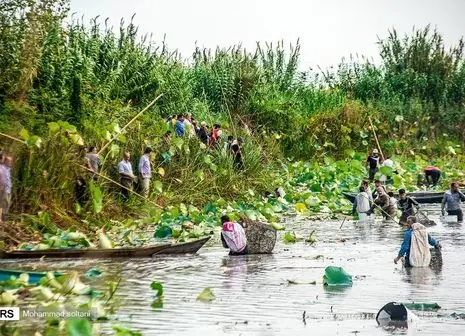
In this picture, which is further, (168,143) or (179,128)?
(179,128)

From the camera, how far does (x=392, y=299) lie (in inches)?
629

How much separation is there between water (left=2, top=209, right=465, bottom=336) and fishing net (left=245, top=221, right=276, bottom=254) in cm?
30

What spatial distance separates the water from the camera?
13.8m

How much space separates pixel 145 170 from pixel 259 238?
593cm

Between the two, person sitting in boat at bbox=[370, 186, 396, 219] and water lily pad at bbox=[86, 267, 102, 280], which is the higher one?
person sitting in boat at bbox=[370, 186, 396, 219]

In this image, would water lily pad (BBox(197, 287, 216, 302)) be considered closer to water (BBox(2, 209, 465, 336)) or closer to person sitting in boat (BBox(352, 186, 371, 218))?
water (BBox(2, 209, 465, 336))

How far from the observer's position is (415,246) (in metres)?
19.1

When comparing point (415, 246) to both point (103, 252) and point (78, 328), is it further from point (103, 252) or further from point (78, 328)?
point (78, 328)

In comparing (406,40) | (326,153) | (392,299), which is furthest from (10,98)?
(406,40)

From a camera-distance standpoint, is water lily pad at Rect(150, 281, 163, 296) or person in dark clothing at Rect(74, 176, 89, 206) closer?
water lily pad at Rect(150, 281, 163, 296)

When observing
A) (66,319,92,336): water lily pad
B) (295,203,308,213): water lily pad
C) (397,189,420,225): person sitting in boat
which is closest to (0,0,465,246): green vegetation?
(295,203,308,213): water lily pad

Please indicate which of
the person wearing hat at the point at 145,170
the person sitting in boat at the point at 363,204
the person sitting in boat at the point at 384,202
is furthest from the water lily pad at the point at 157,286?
the person sitting in boat at the point at 363,204

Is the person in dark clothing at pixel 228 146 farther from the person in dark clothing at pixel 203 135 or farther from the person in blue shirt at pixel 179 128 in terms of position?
the person in blue shirt at pixel 179 128

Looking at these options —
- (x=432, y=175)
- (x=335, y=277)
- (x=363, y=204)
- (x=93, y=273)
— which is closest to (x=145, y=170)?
(x=363, y=204)
